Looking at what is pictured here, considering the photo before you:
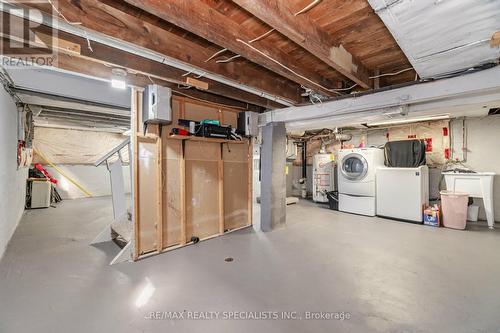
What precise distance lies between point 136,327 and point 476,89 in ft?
12.2

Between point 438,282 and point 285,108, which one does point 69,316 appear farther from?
point 285,108

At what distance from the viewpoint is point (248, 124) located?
12.7ft

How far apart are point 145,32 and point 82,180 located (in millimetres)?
7418

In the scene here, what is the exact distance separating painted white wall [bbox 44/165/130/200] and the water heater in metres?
6.28

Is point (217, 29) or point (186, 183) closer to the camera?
point (217, 29)

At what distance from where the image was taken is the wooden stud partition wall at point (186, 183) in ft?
9.45

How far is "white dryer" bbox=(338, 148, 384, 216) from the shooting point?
16.3 ft

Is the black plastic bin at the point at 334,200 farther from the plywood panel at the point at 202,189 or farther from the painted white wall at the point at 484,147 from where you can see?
the plywood panel at the point at 202,189

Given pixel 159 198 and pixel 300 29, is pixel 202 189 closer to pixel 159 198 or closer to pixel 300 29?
pixel 159 198

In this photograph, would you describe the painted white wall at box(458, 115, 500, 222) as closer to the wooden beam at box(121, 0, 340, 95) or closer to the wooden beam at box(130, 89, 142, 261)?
the wooden beam at box(121, 0, 340, 95)

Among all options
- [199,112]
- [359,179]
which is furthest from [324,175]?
[199,112]

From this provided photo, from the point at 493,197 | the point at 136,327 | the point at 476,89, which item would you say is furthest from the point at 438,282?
the point at 493,197

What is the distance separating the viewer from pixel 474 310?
1.80m

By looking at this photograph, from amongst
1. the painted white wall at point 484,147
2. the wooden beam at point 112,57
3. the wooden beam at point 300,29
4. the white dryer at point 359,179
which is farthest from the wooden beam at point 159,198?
the painted white wall at point 484,147
